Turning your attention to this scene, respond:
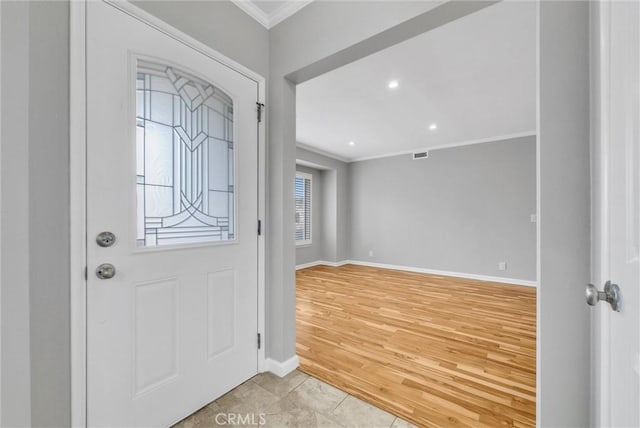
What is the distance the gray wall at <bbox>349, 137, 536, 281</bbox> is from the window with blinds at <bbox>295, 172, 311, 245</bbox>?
113 cm

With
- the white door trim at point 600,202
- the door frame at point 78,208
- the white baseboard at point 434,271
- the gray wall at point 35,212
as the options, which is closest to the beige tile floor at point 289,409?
the door frame at point 78,208

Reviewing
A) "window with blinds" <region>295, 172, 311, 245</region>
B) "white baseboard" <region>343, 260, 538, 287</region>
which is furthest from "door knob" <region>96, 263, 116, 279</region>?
"white baseboard" <region>343, 260, 538, 287</region>

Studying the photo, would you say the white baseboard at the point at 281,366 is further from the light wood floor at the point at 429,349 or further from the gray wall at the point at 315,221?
the gray wall at the point at 315,221

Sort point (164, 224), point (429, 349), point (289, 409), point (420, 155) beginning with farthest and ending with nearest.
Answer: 1. point (420, 155)
2. point (429, 349)
3. point (289, 409)
4. point (164, 224)

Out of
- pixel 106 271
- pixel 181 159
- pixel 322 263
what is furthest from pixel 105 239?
pixel 322 263

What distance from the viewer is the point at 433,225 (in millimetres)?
5172

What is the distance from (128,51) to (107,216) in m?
0.77

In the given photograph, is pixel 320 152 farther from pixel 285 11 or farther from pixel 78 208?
pixel 78 208

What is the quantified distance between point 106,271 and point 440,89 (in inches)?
127

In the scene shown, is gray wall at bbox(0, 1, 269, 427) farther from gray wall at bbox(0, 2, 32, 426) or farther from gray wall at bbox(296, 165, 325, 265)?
gray wall at bbox(296, 165, 325, 265)

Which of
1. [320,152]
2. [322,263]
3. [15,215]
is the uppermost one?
[320,152]

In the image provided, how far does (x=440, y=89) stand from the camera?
2.80 m

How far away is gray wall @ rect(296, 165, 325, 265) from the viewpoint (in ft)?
19.8
